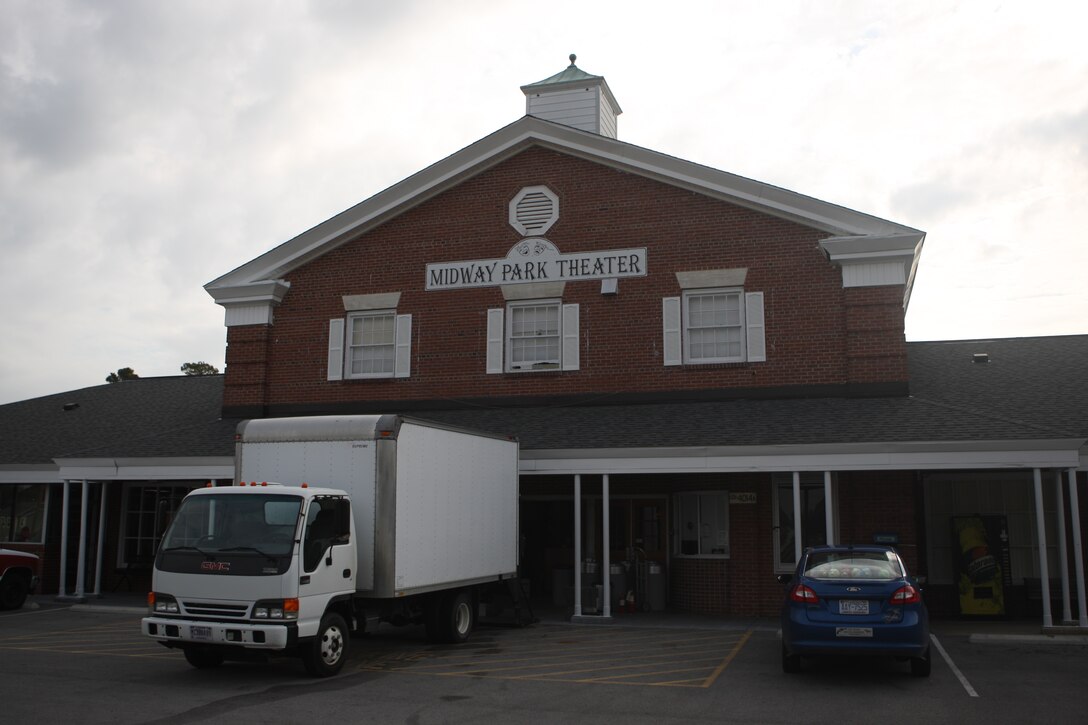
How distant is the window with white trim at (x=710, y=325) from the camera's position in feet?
61.7

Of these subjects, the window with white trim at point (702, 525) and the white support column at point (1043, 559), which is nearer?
the white support column at point (1043, 559)

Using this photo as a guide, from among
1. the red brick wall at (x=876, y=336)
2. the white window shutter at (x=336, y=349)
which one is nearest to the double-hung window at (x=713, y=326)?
the red brick wall at (x=876, y=336)

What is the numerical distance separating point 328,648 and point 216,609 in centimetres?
138

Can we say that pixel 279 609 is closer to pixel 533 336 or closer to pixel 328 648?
pixel 328 648

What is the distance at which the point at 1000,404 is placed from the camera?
16953mm

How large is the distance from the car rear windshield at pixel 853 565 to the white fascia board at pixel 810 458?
374 centimetres

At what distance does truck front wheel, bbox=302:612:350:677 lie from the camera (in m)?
11.0

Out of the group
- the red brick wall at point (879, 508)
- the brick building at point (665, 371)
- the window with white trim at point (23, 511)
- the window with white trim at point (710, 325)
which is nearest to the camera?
the brick building at point (665, 371)

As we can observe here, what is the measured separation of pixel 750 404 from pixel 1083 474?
5811 mm

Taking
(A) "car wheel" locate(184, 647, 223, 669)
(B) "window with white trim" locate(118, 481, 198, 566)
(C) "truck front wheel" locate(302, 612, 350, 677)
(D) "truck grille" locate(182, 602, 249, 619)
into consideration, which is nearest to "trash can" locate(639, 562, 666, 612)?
(C) "truck front wheel" locate(302, 612, 350, 677)

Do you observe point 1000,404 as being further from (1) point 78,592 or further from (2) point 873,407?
(1) point 78,592

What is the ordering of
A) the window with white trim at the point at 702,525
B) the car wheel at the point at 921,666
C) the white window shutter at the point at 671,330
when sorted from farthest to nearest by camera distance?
the white window shutter at the point at 671,330 → the window with white trim at the point at 702,525 → the car wheel at the point at 921,666

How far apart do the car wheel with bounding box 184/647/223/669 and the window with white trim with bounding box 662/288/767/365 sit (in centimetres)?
1025

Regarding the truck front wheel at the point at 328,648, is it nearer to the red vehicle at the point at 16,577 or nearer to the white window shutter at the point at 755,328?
the red vehicle at the point at 16,577
